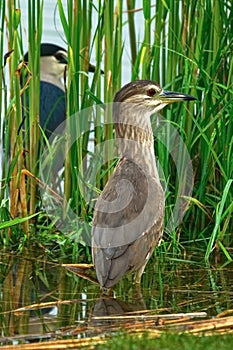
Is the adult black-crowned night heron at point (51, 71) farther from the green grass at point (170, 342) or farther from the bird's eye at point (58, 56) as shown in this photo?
the green grass at point (170, 342)

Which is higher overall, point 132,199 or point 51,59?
point 51,59

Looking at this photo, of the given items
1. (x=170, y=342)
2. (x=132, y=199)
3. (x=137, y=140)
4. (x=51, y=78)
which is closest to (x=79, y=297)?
(x=132, y=199)

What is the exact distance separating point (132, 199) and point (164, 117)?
1.15 metres

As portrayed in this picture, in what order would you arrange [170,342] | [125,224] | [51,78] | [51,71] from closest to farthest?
1. [170,342]
2. [125,224]
3. [51,78]
4. [51,71]

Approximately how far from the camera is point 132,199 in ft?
17.6

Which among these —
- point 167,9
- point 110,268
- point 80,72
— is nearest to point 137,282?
point 110,268

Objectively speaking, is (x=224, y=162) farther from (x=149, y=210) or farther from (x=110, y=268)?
(x=110, y=268)

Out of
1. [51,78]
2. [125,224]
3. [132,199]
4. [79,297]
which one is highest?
[51,78]

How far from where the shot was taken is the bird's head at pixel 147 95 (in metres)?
5.81

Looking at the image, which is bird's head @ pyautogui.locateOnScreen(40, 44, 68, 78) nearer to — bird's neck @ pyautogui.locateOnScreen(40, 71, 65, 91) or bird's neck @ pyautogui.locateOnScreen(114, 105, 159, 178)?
bird's neck @ pyautogui.locateOnScreen(40, 71, 65, 91)

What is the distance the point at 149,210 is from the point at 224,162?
79 centimetres

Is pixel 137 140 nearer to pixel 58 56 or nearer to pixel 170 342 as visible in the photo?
pixel 170 342

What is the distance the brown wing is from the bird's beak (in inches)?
21.0

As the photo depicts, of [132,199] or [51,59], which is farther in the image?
[51,59]
